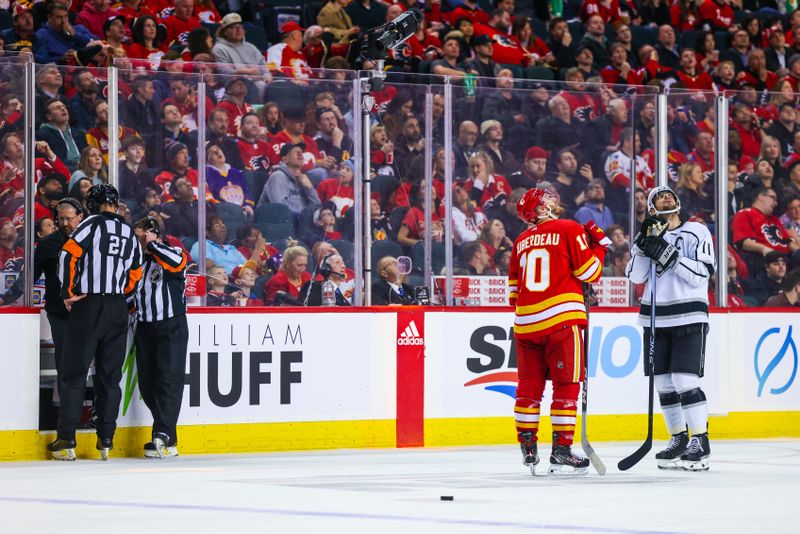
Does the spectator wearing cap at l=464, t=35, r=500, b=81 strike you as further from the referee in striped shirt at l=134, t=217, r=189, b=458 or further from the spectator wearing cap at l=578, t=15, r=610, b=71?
the referee in striped shirt at l=134, t=217, r=189, b=458

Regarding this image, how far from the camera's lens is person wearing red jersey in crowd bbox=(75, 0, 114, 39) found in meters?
12.2

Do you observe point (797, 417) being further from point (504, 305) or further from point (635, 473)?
point (635, 473)

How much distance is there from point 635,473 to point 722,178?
12.1ft

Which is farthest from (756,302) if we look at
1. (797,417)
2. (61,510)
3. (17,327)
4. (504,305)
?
(61,510)

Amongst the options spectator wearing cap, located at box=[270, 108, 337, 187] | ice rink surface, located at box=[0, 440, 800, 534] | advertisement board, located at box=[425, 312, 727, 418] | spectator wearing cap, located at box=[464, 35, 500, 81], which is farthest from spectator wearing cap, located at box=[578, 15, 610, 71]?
ice rink surface, located at box=[0, 440, 800, 534]

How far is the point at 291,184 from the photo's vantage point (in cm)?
1013

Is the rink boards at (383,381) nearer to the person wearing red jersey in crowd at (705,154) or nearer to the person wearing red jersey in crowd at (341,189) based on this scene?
the person wearing red jersey in crowd at (341,189)

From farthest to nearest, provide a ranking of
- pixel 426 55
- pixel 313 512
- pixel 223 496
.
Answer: pixel 426 55 < pixel 223 496 < pixel 313 512

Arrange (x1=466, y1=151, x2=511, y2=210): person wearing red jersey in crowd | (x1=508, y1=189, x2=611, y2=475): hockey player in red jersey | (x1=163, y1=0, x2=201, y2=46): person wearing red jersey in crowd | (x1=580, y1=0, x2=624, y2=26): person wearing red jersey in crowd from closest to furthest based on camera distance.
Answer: (x1=508, y1=189, x2=611, y2=475): hockey player in red jersey < (x1=466, y1=151, x2=511, y2=210): person wearing red jersey in crowd < (x1=163, y1=0, x2=201, y2=46): person wearing red jersey in crowd < (x1=580, y1=0, x2=624, y2=26): person wearing red jersey in crowd

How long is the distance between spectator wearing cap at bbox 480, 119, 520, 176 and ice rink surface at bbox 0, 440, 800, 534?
2160mm

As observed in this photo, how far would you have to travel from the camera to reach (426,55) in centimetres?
1338

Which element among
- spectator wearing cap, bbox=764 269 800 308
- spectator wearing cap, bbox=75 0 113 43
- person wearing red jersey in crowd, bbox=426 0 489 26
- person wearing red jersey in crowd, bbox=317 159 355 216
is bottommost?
spectator wearing cap, bbox=764 269 800 308

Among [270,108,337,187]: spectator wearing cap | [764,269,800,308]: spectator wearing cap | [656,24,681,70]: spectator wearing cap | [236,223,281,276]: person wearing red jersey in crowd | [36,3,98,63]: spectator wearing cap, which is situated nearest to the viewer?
[236,223,281,276]: person wearing red jersey in crowd

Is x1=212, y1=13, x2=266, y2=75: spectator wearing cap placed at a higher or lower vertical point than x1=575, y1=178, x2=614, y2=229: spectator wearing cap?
higher
